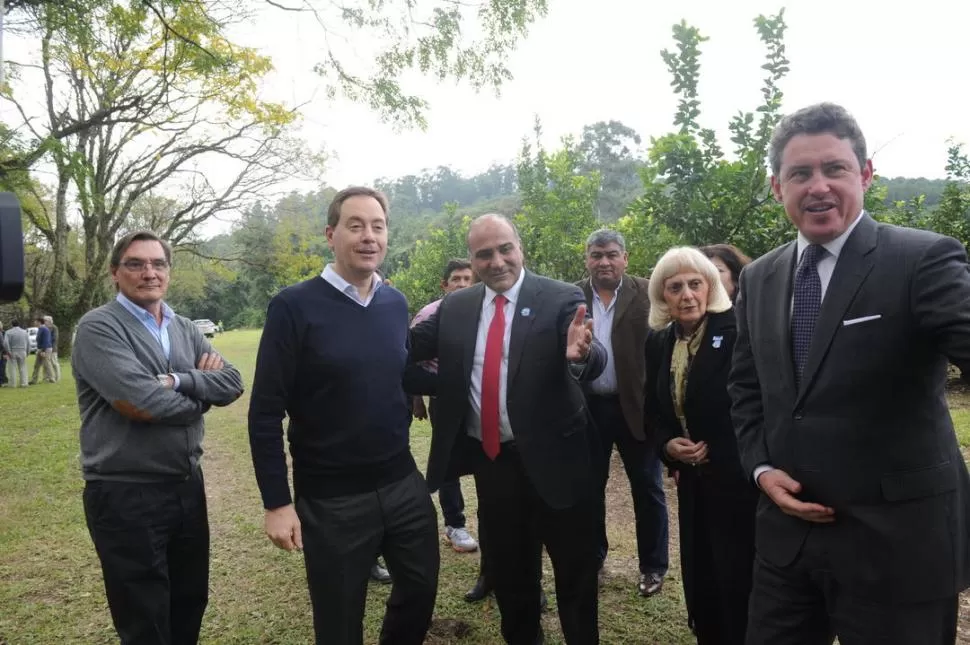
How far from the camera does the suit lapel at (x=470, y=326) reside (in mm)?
2943

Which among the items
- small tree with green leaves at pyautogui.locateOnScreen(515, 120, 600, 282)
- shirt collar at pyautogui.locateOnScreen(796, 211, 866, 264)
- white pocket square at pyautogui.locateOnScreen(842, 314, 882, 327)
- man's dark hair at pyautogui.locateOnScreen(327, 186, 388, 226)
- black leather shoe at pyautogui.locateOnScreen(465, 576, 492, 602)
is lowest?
black leather shoe at pyautogui.locateOnScreen(465, 576, 492, 602)

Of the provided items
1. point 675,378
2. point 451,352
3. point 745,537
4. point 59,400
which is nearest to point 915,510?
point 745,537

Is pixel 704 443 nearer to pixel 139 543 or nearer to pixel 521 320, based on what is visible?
pixel 521 320

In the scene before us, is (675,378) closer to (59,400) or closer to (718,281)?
(718,281)

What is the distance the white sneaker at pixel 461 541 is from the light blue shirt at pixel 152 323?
2.73 metres

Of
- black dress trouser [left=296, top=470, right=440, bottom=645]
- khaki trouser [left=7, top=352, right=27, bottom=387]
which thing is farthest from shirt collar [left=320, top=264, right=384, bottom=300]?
khaki trouser [left=7, top=352, right=27, bottom=387]

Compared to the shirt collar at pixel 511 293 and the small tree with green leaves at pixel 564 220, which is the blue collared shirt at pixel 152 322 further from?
the small tree with green leaves at pixel 564 220

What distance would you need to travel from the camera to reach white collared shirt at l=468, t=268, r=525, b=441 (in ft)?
9.51

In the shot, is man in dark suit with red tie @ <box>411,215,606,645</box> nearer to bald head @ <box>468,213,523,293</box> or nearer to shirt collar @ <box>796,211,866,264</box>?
bald head @ <box>468,213,523,293</box>

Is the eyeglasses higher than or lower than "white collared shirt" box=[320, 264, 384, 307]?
higher

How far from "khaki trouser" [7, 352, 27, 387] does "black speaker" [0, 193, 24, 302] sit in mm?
19392

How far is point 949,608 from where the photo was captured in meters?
1.77

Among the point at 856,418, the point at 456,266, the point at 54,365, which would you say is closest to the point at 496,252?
the point at 856,418

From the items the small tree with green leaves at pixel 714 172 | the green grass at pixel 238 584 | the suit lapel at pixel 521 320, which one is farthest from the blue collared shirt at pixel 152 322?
the small tree with green leaves at pixel 714 172
